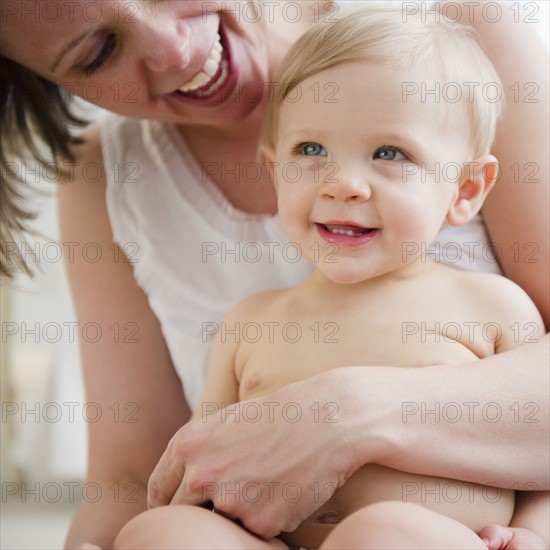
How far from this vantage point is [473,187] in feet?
3.55

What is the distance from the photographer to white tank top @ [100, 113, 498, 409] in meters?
1.35

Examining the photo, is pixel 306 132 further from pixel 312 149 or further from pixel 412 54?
pixel 412 54

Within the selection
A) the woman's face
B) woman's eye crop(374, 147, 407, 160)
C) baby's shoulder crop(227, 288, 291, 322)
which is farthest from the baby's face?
the woman's face

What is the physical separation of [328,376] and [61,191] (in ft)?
2.55

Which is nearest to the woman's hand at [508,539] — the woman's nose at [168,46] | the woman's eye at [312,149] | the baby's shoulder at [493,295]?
the baby's shoulder at [493,295]

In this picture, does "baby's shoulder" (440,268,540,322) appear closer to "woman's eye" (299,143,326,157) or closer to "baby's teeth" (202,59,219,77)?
"woman's eye" (299,143,326,157)

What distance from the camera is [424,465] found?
A: 92 cm

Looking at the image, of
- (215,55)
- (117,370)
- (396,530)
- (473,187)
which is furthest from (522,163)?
(117,370)

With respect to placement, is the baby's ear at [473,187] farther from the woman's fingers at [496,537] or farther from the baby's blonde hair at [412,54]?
the woman's fingers at [496,537]

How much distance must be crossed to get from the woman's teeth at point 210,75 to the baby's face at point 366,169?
0.82 feet

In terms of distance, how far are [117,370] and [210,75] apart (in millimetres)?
506

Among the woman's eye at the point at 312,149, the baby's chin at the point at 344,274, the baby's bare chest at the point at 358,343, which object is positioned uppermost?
the woman's eye at the point at 312,149

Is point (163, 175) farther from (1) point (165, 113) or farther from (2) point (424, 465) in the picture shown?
(2) point (424, 465)

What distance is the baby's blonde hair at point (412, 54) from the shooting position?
100 cm
